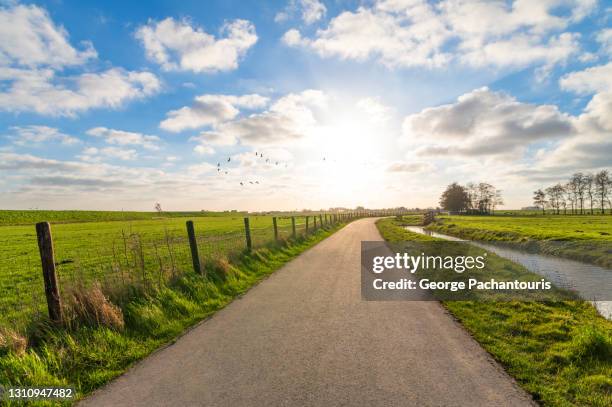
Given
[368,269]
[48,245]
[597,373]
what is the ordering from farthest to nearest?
1. [368,269]
2. [48,245]
3. [597,373]

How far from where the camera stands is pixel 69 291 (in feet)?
20.5

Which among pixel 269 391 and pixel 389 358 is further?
pixel 389 358

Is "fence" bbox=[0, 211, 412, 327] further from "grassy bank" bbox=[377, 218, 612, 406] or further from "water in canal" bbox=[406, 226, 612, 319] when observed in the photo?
"water in canal" bbox=[406, 226, 612, 319]

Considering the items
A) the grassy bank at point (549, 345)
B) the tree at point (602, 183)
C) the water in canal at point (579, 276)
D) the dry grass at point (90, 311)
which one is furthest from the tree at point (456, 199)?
the dry grass at point (90, 311)

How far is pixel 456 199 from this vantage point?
112375mm

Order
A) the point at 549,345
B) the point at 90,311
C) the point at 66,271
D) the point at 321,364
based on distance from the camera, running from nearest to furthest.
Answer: the point at 321,364
the point at 549,345
the point at 90,311
the point at 66,271

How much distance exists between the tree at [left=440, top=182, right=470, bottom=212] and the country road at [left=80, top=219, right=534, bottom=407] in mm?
116415

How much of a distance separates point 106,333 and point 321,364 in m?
3.93

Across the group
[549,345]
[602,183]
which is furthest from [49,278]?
[602,183]

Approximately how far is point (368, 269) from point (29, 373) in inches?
395

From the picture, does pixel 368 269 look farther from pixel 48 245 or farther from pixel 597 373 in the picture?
pixel 48 245

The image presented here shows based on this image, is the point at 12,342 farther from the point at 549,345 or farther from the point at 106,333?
the point at 549,345

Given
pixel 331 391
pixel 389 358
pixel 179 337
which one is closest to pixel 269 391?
pixel 331 391

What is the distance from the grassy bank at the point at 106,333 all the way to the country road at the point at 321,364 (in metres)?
0.44
